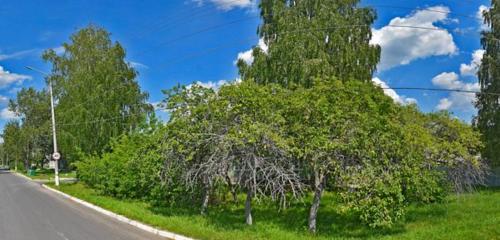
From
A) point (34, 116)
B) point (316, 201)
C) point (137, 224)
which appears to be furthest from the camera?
point (34, 116)

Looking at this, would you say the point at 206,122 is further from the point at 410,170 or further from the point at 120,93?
the point at 120,93

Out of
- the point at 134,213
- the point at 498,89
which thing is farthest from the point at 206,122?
the point at 498,89

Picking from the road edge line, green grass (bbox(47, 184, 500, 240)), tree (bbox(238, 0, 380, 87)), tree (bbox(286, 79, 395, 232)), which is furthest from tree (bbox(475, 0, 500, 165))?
the road edge line

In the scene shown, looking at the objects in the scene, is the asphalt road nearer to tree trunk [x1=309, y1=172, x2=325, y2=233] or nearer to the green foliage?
tree trunk [x1=309, y1=172, x2=325, y2=233]

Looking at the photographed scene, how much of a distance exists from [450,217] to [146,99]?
3311cm

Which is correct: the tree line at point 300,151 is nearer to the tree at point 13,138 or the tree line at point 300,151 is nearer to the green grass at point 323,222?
the green grass at point 323,222

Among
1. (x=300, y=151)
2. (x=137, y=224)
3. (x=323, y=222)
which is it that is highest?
(x=300, y=151)

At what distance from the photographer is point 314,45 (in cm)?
Answer: 2839

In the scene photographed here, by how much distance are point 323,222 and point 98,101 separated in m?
27.3

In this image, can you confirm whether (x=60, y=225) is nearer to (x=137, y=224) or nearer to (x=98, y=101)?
(x=137, y=224)

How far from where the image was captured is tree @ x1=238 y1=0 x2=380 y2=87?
28.3 metres

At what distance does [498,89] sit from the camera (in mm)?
30359

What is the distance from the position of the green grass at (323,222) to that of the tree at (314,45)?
10.1 m

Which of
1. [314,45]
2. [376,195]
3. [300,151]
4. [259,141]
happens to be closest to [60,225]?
[259,141]
